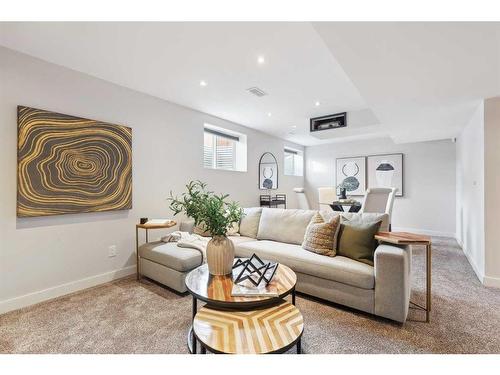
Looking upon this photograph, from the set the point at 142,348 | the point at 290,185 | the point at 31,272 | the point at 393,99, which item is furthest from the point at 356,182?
the point at 31,272

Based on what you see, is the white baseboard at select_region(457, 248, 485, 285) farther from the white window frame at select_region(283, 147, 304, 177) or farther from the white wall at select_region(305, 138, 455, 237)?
the white window frame at select_region(283, 147, 304, 177)

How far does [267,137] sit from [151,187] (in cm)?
312

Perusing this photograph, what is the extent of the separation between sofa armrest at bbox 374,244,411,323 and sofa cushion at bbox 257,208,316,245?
1.05m

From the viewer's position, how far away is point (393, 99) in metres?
2.91

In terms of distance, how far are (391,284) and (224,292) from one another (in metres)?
1.32

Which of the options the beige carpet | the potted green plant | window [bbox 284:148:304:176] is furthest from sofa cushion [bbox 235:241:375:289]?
window [bbox 284:148:304:176]

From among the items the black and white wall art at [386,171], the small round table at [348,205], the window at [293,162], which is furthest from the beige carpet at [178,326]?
the window at [293,162]

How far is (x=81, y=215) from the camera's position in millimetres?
2748

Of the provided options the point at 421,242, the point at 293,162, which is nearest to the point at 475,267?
the point at 421,242

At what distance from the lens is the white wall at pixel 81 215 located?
2271mm

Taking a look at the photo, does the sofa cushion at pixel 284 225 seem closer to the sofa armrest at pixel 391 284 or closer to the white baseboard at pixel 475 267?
the sofa armrest at pixel 391 284

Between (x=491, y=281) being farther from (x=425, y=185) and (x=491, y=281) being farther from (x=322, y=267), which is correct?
(x=425, y=185)

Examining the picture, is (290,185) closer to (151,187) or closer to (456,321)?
(151,187)
